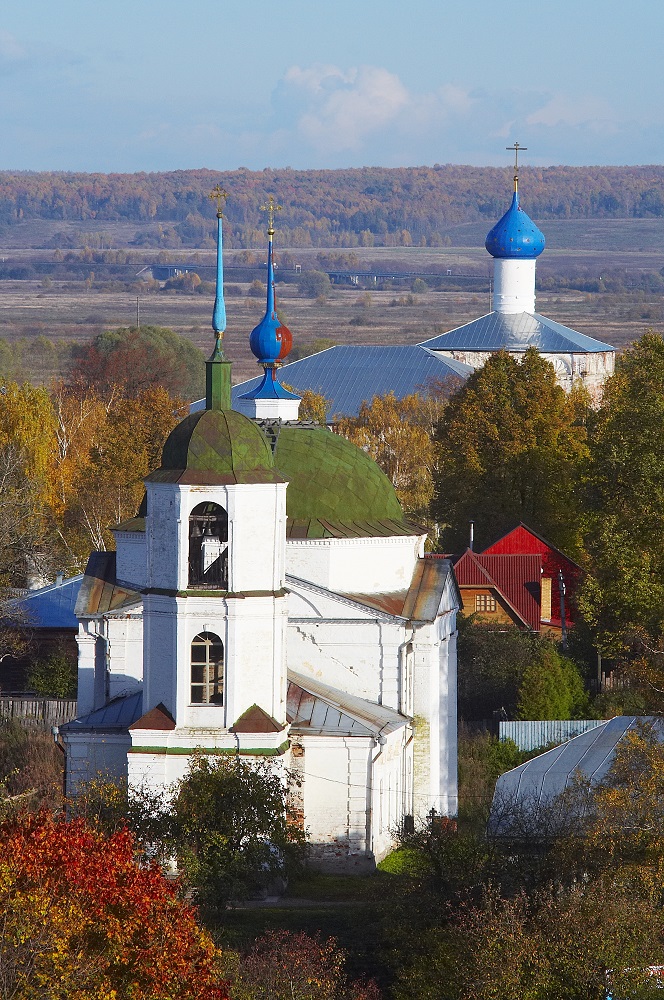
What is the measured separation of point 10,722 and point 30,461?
15.4m

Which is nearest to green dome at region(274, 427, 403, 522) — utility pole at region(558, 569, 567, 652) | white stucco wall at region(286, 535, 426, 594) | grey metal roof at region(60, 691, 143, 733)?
white stucco wall at region(286, 535, 426, 594)

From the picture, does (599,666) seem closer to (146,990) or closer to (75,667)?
(75,667)

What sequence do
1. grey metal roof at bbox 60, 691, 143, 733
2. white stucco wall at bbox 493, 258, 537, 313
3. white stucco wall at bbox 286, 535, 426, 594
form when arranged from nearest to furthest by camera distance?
grey metal roof at bbox 60, 691, 143, 733
white stucco wall at bbox 286, 535, 426, 594
white stucco wall at bbox 493, 258, 537, 313

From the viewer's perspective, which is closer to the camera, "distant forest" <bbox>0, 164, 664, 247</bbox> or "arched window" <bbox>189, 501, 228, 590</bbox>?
"arched window" <bbox>189, 501, 228, 590</bbox>

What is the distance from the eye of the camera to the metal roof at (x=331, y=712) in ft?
67.8

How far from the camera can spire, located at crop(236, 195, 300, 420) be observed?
26016 mm

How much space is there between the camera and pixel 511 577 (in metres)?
36.6

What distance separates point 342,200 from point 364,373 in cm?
12946

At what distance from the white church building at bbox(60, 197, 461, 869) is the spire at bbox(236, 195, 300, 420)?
1.25m

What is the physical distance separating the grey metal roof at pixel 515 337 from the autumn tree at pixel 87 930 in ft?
173

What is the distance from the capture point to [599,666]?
31531 millimetres

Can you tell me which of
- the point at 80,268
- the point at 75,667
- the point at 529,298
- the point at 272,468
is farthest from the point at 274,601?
the point at 80,268

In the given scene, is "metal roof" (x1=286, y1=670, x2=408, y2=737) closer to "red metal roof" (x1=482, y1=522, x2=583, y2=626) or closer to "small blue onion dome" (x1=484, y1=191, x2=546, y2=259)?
"red metal roof" (x1=482, y1=522, x2=583, y2=626)

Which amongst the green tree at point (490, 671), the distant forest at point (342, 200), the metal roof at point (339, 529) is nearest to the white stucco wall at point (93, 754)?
the metal roof at point (339, 529)
